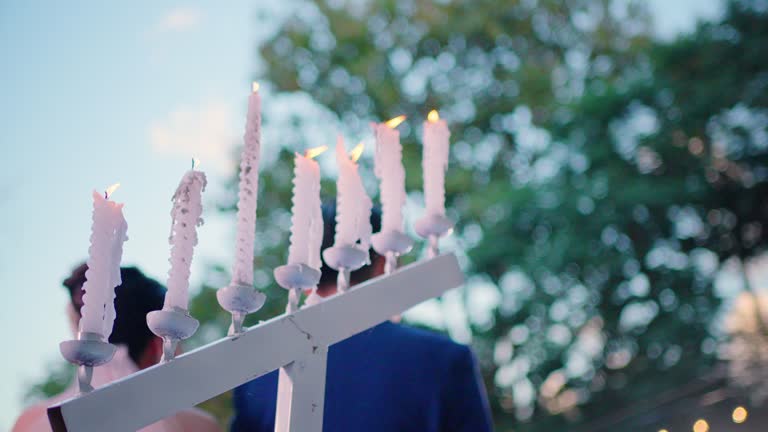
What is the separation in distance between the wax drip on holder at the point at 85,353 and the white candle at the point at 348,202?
38 centimetres

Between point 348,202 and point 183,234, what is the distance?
0.96 ft

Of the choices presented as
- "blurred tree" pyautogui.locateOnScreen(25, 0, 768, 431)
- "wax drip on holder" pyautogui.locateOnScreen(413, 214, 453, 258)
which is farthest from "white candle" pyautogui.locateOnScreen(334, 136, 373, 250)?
"blurred tree" pyautogui.locateOnScreen(25, 0, 768, 431)

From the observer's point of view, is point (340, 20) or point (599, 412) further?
point (340, 20)

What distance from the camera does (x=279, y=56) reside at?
1038 cm

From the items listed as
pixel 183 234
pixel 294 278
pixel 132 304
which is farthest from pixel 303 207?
pixel 132 304

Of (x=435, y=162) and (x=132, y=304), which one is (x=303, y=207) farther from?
(x=132, y=304)

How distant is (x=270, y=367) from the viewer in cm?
90

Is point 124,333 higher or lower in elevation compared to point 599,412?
lower

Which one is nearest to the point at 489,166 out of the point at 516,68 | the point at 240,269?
the point at 516,68

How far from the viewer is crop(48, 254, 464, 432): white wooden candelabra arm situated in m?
0.74

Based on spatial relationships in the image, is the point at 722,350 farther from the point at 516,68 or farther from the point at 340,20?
the point at 340,20

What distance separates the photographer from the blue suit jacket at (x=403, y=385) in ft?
3.91

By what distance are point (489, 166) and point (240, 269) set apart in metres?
9.15

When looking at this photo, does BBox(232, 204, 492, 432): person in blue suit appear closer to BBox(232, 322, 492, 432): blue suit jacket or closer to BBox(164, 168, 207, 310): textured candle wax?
BBox(232, 322, 492, 432): blue suit jacket
